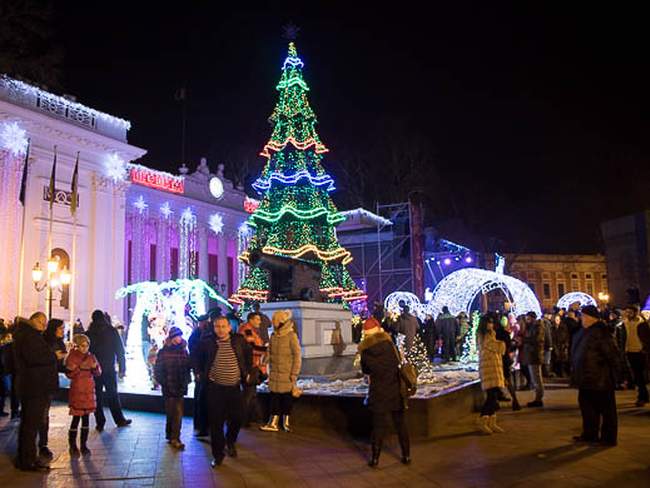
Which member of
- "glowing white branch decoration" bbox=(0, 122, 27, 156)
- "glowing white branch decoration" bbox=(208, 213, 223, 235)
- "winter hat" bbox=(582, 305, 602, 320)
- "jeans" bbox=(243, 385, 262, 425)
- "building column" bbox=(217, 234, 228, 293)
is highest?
"glowing white branch decoration" bbox=(0, 122, 27, 156)

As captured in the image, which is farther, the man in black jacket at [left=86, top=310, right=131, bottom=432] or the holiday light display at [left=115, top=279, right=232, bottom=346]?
the holiday light display at [left=115, top=279, right=232, bottom=346]

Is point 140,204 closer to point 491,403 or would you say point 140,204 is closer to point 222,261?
point 222,261

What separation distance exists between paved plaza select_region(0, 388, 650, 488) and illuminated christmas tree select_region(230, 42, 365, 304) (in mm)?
12479

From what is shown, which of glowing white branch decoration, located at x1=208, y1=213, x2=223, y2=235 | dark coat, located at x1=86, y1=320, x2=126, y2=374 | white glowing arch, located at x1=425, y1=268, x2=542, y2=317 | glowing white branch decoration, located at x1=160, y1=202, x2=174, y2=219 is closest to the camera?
dark coat, located at x1=86, y1=320, x2=126, y2=374

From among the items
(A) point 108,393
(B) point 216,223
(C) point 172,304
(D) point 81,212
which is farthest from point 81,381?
(B) point 216,223

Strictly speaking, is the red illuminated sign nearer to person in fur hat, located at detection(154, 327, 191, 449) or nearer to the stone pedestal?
the stone pedestal

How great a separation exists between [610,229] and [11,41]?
4306cm

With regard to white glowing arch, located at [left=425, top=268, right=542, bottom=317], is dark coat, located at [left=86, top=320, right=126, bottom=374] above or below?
below

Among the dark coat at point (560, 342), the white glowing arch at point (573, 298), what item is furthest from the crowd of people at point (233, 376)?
the white glowing arch at point (573, 298)

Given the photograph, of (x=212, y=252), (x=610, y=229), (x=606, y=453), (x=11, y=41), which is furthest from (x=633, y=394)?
(x=610, y=229)

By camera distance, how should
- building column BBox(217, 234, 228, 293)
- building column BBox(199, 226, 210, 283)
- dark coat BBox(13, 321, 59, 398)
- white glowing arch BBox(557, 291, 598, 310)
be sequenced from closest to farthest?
dark coat BBox(13, 321, 59, 398)
white glowing arch BBox(557, 291, 598, 310)
building column BBox(199, 226, 210, 283)
building column BBox(217, 234, 228, 293)

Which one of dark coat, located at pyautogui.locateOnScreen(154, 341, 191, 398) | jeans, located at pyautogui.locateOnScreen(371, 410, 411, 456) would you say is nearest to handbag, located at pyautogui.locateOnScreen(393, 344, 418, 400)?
jeans, located at pyautogui.locateOnScreen(371, 410, 411, 456)

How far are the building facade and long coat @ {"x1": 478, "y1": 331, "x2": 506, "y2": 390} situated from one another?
64.2 metres

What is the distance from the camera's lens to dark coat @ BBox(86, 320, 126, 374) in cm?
949
